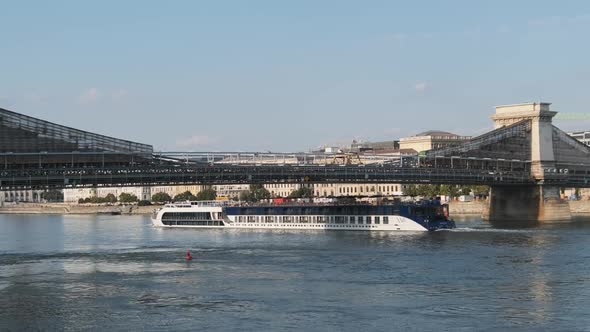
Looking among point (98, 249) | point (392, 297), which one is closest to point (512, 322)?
point (392, 297)

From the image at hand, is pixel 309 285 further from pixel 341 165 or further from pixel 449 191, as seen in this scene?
pixel 449 191

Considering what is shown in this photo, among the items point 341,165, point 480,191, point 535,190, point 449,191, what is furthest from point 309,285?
point 449,191

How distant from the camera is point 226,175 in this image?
77.8 meters

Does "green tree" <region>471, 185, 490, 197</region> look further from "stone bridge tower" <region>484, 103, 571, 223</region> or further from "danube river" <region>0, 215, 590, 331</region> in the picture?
"danube river" <region>0, 215, 590, 331</region>

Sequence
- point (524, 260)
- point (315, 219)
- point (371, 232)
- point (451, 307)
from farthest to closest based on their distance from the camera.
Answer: point (315, 219) < point (371, 232) < point (524, 260) < point (451, 307)

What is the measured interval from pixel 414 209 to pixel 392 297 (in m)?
41.7

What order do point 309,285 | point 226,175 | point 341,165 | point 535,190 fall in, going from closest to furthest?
point 309,285, point 226,175, point 341,165, point 535,190

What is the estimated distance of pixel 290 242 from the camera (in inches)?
2913

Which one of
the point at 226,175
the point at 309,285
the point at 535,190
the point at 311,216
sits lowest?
the point at 309,285

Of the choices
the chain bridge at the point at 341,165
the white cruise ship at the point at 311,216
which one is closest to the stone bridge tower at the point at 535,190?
the chain bridge at the point at 341,165

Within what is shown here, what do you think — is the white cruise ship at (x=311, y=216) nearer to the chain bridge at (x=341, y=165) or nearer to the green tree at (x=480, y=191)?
the chain bridge at (x=341, y=165)

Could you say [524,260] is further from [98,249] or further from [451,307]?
[98,249]

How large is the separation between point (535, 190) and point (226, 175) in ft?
138

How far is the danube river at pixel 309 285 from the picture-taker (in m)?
37.3
